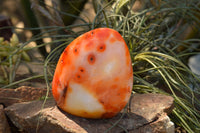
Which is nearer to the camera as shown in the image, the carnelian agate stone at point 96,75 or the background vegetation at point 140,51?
the carnelian agate stone at point 96,75

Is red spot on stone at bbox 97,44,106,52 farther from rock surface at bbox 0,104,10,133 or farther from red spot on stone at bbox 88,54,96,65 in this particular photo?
rock surface at bbox 0,104,10,133

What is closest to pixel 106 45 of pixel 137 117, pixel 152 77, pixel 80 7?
pixel 137 117

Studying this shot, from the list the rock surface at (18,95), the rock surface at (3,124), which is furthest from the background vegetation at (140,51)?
the rock surface at (3,124)

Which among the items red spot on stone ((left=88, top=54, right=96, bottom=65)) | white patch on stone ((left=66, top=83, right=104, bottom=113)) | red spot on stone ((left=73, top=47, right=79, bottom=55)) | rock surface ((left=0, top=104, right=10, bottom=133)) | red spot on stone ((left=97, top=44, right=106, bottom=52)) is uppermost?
red spot on stone ((left=97, top=44, right=106, bottom=52))

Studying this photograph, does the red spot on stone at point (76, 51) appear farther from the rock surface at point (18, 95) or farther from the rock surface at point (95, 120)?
the rock surface at point (18, 95)

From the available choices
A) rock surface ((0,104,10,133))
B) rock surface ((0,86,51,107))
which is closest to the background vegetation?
rock surface ((0,86,51,107))

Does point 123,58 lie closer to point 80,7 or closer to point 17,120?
point 17,120
